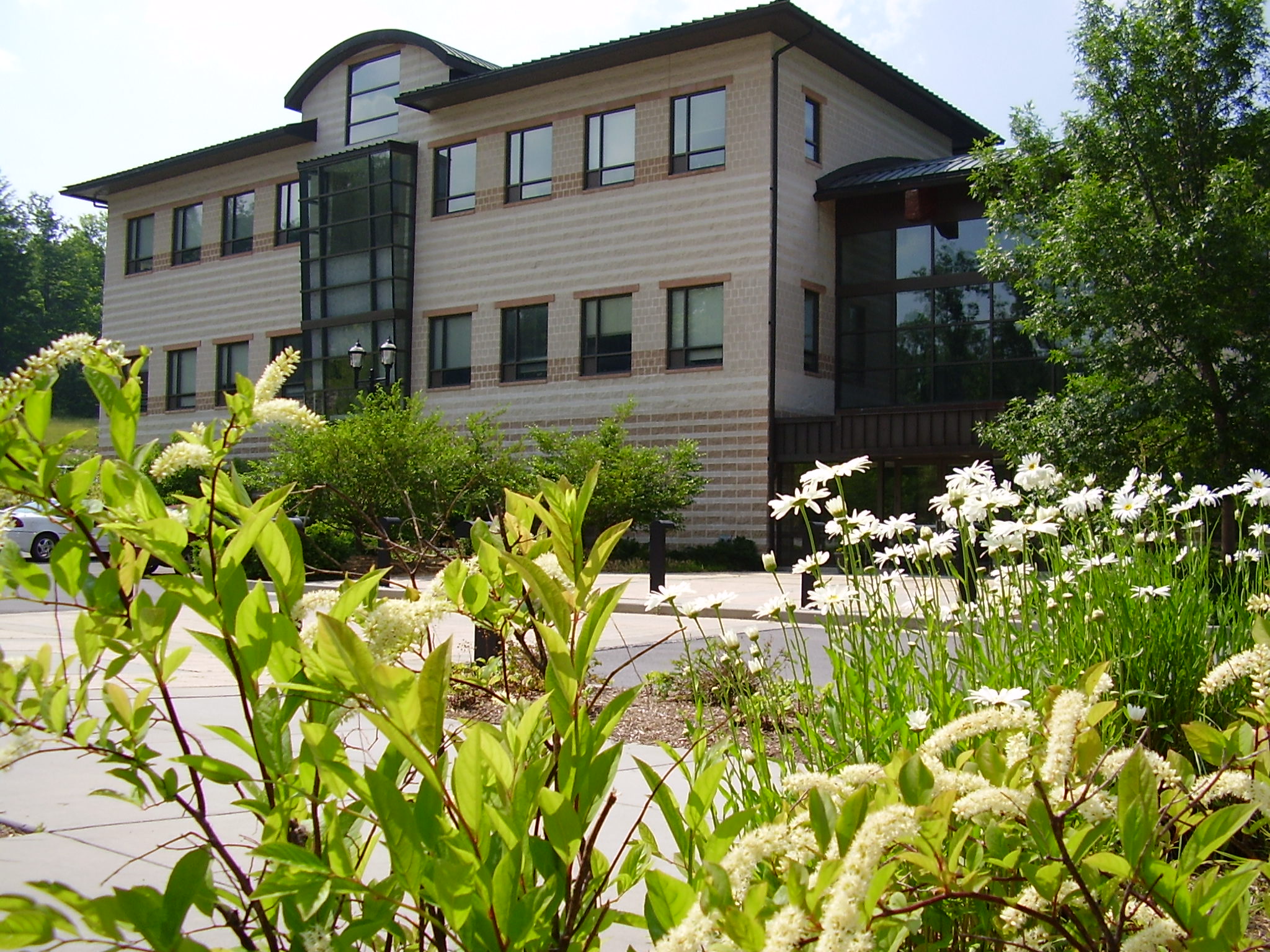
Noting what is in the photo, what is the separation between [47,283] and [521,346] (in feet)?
208

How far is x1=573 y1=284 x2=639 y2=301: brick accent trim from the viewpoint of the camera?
83.6 ft

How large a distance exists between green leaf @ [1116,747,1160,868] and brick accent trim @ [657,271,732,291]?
913 inches

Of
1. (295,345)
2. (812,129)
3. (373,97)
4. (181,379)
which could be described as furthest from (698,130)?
(181,379)

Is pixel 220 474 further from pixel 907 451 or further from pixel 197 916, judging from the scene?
pixel 907 451

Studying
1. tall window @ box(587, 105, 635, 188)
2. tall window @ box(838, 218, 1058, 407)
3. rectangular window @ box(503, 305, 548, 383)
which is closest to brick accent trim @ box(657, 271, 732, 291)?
tall window @ box(587, 105, 635, 188)

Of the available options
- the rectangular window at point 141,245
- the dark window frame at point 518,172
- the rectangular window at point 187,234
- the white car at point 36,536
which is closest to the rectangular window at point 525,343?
the dark window frame at point 518,172

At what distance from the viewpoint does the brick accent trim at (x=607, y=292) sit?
25469 mm

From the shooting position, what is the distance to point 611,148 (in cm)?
2600

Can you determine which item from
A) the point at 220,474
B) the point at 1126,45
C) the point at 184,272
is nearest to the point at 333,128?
the point at 184,272

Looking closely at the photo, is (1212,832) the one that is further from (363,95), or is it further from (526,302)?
(363,95)

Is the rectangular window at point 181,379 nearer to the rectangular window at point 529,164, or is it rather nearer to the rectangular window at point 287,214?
the rectangular window at point 287,214

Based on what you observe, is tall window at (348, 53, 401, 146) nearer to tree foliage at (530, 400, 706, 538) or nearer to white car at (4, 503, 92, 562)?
tree foliage at (530, 400, 706, 538)

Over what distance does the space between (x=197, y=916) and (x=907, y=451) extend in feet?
68.0

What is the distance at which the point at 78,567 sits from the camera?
1.60 metres
